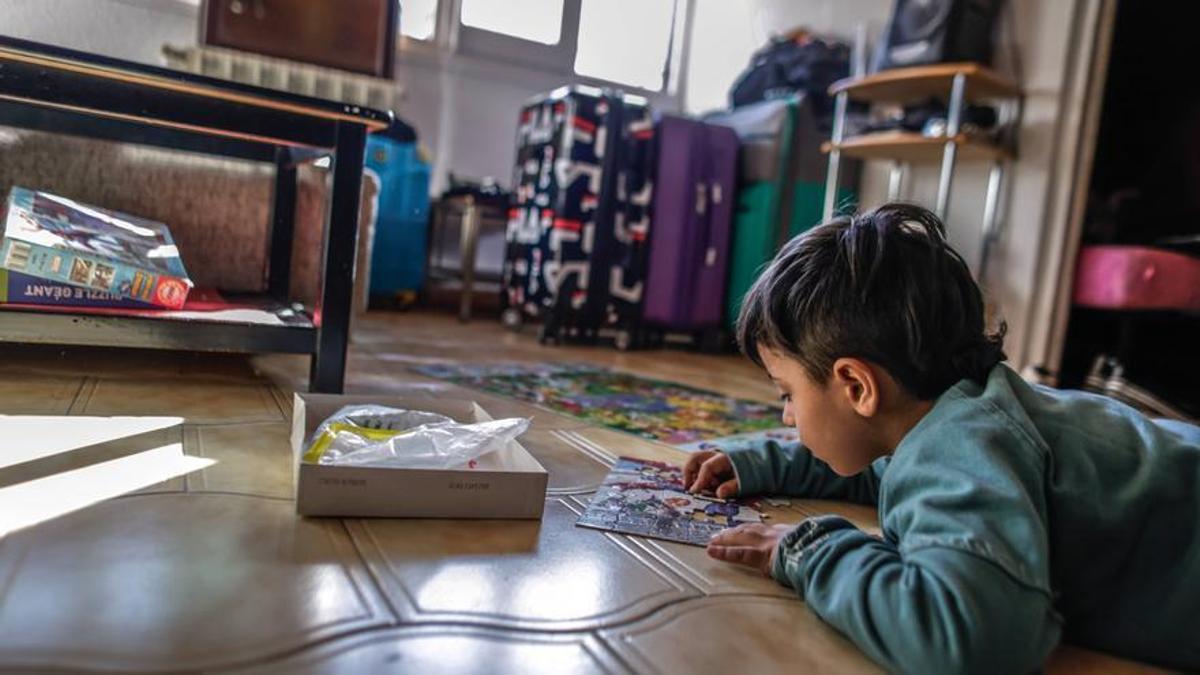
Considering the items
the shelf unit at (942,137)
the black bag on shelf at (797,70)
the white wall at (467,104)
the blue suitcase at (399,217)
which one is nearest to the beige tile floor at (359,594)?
the shelf unit at (942,137)

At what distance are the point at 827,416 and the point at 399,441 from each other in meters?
0.45

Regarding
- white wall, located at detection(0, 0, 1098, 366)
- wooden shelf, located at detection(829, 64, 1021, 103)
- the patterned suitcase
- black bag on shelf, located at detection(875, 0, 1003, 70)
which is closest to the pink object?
white wall, located at detection(0, 0, 1098, 366)

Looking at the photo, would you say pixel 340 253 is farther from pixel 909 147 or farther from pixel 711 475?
pixel 909 147

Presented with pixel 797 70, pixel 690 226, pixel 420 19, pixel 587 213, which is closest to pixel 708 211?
pixel 690 226

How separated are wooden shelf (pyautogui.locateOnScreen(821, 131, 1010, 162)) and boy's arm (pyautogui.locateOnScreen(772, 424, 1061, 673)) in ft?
6.10

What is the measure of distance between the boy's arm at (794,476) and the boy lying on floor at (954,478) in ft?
0.83

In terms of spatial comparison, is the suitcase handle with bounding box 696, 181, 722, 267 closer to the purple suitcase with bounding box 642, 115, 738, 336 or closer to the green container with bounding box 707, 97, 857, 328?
the purple suitcase with bounding box 642, 115, 738, 336

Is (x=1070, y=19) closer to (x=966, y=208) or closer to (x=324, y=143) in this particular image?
(x=966, y=208)

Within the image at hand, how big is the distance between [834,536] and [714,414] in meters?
0.96

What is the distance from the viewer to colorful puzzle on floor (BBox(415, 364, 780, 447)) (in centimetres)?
147

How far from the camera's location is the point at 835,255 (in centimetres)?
70

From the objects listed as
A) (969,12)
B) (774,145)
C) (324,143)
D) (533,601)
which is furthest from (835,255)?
(774,145)

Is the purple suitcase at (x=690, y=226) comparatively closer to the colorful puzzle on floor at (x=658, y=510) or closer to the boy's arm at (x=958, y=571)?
the colorful puzzle on floor at (x=658, y=510)

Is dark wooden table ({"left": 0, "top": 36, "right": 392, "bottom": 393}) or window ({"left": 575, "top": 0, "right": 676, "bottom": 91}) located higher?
window ({"left": 575, "top": 0, "right": 676, "bottom": 91})
